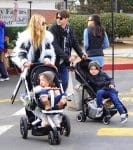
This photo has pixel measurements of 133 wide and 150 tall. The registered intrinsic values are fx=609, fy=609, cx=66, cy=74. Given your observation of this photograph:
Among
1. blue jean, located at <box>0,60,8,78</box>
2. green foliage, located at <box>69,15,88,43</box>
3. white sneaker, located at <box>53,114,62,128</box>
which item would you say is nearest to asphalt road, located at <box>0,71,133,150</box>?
white sneaker, located at <box>53,114,62,128</box>

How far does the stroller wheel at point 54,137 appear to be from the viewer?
833cm

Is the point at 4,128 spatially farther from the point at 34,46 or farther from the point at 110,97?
the point at 110,97

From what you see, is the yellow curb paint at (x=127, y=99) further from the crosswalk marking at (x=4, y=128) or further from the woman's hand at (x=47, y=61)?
the woman's hand at (x=47, y=61)

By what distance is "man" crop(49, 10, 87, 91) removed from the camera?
33.3 ft

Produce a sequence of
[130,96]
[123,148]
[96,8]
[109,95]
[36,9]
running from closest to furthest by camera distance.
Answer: [123,148], [109,95], [130,96], [36,9], [96,8]

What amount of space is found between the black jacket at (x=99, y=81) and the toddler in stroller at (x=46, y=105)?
1.36m

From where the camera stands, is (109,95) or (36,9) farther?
(36,9)

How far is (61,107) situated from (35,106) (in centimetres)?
38

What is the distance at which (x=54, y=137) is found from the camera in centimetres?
834

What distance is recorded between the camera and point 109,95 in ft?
32.0

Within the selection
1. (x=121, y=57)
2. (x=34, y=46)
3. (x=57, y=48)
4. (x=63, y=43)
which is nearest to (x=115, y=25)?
(x=121, y=57)

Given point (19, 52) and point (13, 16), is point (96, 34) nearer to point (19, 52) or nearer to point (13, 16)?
point (19, 52)

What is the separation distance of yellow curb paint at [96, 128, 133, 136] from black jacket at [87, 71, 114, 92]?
33.6 inches

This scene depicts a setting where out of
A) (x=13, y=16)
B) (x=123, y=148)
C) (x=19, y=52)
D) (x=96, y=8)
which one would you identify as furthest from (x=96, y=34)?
(x=96, y=8)
